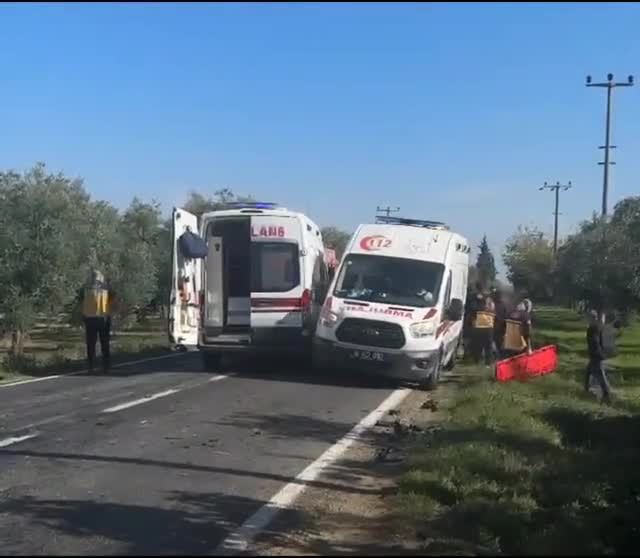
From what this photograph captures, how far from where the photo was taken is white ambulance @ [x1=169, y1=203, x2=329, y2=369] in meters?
17.0

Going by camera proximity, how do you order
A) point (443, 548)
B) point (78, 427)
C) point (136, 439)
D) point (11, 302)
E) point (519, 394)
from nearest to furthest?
point (443, 548) < point (136, 439) < point (78, 427) < point (519, 394) < point (11, 302)

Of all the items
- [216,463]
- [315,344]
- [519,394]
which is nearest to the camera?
[216,463]

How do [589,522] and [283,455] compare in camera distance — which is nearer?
[589,522]

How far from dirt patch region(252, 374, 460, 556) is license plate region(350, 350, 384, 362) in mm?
4724

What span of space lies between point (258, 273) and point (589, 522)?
1135 cm

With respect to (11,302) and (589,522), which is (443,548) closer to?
(589,522)

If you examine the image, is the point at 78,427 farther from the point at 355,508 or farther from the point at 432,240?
the point at 432,240

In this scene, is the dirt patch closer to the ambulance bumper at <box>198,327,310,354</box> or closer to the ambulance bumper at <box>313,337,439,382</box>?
the ambulance bumper at <box>313,337,439,382</box>

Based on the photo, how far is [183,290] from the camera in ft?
55.5

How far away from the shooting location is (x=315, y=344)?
16.4 m

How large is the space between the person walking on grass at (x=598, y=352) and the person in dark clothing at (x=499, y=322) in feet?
10.4

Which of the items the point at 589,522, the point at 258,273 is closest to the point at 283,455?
the point at 589,522

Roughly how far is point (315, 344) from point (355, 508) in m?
9.05

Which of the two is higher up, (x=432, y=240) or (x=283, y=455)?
(x=432, y=240)
